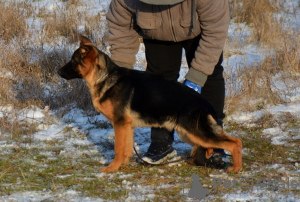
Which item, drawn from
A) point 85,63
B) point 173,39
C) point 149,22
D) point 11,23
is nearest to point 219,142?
point 173,39

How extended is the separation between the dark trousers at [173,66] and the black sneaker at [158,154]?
6 centimetres

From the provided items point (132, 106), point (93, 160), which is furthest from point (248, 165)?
point (93, 160)

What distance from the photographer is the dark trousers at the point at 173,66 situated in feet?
13.1

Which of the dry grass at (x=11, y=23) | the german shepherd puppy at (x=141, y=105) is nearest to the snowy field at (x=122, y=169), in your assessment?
the german shepherd puppy at (x=141, y=105)

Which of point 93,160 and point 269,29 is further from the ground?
point 269,29

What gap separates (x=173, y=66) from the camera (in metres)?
4.07

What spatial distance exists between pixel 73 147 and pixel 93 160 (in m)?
0.40

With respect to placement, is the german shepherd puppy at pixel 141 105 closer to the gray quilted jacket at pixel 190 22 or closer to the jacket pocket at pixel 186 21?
the gray quilted jacket at pixel 190 22

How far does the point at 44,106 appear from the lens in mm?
5488

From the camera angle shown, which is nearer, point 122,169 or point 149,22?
point 149,22

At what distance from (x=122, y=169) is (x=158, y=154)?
0.34 metres

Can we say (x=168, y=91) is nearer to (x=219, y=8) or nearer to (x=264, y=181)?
(x=219, y=8)

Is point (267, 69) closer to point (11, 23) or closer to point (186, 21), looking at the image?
point (186, 21)

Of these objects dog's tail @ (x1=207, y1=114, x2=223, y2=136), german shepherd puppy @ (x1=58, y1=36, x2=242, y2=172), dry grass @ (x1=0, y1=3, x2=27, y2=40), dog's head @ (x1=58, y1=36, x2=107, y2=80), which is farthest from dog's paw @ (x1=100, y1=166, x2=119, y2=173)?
dry grass @ (x1=0, y1=3, x2=27, y2=40)
